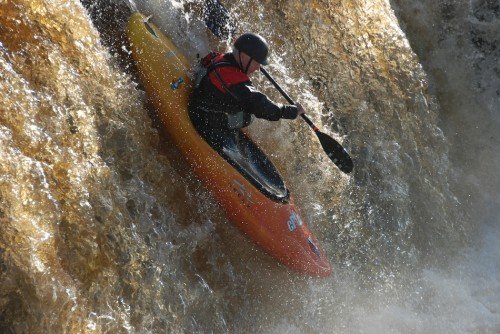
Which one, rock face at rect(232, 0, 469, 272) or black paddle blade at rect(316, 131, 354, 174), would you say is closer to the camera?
black paddle blade at rect(316, 131, 354, 174)

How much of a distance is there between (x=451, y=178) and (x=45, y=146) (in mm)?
5358

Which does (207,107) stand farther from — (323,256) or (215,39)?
(323,256)

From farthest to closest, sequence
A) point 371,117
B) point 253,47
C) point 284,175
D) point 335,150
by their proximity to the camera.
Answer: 1. point 371,117
2. point 284,175
3. point 335,150
4. point 253,47

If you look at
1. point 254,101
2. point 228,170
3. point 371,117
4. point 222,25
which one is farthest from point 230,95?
point 371,117

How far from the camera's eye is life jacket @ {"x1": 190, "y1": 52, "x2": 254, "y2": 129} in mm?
4105

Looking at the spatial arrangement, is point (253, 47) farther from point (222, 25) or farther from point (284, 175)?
point (284, 175)

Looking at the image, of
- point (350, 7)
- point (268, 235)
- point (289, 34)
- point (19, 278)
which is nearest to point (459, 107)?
point (350, 7)

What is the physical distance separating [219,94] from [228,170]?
55cm

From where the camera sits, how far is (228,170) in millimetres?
4199

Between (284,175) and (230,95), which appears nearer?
(230,95)

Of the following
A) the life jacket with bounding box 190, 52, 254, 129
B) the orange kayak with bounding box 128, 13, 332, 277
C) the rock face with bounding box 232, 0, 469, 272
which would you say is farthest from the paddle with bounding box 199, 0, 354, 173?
the life jacket with bounding box 190, 52, 254, 129

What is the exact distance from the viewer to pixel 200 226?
13.2 ft

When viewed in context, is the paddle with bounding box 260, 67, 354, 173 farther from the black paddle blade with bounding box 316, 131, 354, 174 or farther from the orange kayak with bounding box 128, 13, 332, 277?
the orange kayak with bounding box 128, 13, 332, 277

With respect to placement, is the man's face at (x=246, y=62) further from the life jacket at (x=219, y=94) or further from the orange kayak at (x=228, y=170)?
the orange kayak at (x=228, y=170)
